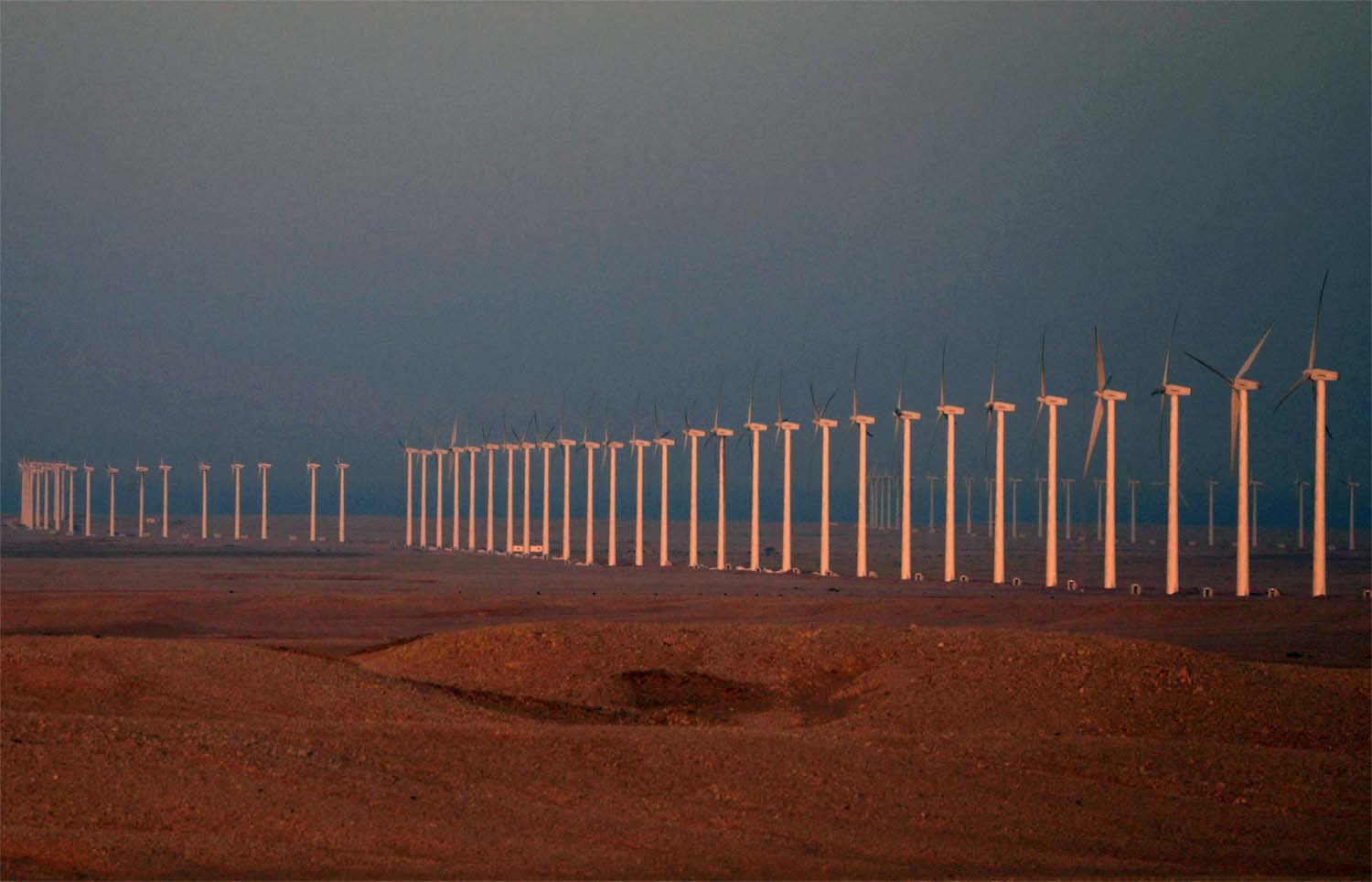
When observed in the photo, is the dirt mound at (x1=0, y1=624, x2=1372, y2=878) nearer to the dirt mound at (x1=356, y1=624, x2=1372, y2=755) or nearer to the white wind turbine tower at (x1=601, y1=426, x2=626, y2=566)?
A: the dirt mound at (x1=356, y1=624, x2=1372, y2=755)

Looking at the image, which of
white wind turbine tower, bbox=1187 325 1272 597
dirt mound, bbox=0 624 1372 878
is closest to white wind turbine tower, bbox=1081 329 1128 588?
white wind turbine tower, bbox=1187 325 1272 597

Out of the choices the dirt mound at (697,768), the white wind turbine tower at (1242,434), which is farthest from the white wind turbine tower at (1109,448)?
the dirt mound at (697,768)

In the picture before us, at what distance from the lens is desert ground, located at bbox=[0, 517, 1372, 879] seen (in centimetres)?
1673

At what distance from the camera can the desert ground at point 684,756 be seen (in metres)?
16.7

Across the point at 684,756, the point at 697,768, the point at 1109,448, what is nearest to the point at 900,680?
the point at 684,756

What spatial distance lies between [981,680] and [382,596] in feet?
139

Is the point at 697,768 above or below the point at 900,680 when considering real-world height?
above

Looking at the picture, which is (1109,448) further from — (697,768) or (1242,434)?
(697,768)

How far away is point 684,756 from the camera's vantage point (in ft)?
69.6

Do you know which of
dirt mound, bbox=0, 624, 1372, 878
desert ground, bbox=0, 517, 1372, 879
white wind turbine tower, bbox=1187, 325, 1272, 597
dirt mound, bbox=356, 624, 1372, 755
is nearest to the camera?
dirt mound, bbox=0, 624, 1372, 878

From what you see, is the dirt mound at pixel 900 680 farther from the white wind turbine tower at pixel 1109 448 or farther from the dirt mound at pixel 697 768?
the white wind turbine tower at pixel 1109 448

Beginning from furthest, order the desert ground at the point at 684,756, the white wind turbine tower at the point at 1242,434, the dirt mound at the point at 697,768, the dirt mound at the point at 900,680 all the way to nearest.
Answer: the white wind turbine tower at the point at 1242,434 → the dirt mound at the point at 900,680 → the desert ground at the point at 684,756 → the dirt mound at the point at 697,768

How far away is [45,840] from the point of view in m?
15.5

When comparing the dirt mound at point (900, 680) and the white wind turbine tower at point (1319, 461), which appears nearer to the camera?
the dirt mound at point (900, 680)
